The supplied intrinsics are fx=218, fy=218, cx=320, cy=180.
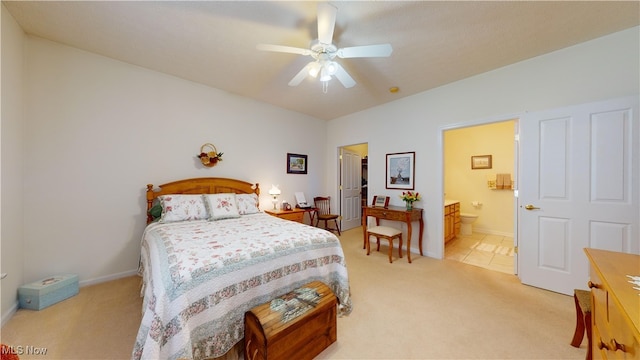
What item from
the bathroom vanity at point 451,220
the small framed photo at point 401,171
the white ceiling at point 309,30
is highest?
the white ceiling at point 309,30

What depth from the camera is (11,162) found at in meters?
2.06

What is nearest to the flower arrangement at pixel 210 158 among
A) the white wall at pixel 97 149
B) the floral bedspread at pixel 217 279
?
the white wall at pixel 97 149

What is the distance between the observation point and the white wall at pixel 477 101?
222 centimetres

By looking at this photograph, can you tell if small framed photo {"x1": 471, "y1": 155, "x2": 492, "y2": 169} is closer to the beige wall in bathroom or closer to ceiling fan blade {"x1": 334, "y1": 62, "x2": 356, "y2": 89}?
the beige wall in bathroom

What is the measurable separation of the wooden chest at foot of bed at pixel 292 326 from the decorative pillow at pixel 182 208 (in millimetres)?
1813

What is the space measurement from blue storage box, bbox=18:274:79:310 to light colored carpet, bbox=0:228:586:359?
8 centimetres

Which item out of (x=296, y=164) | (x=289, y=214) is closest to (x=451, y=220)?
(x=289, y=214)

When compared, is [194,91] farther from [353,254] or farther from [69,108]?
[353,254]

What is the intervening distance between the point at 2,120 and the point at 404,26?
3.73m

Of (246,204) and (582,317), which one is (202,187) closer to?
(246,204)

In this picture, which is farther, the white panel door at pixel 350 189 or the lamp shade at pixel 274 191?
the white panel door at pixel 350 189

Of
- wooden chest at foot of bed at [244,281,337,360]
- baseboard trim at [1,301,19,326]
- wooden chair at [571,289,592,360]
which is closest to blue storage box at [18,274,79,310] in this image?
baseboard trim at [1,301,19,326]

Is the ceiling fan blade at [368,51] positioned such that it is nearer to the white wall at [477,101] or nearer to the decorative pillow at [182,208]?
the white wall at [477,101]

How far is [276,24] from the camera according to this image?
2088mm
